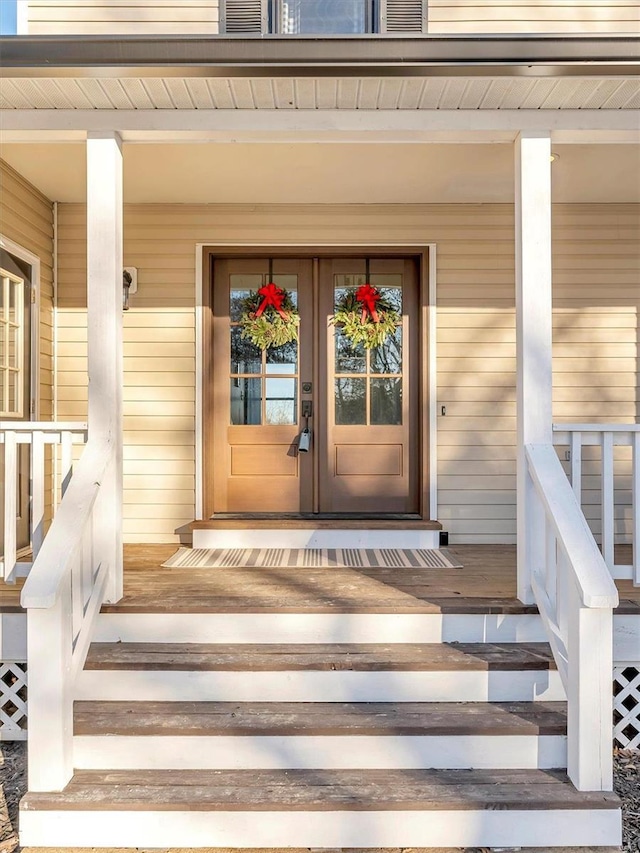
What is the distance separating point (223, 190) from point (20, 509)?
2480 mm

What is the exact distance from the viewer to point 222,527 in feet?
→ 13.2

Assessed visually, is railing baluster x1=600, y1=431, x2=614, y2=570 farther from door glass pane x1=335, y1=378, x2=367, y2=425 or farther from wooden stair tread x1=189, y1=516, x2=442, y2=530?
door glass pane x1=335, y1=378, x2=367, y2=425

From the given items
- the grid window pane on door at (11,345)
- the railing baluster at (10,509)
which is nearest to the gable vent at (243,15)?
the grid window pane on door at (11,345)

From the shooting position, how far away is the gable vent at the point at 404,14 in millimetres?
3443

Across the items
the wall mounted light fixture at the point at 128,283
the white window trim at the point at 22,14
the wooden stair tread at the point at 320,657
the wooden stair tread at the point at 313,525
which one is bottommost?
the wooden stair tread at the point at 320,657

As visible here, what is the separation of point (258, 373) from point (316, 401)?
47 cm

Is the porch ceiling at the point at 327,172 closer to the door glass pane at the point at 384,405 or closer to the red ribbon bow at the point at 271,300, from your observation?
the red ribbon bow at the point at 271,300

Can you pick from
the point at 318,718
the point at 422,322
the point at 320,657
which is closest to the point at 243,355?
the point at 422,322

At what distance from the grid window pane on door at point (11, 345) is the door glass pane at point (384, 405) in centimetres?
238

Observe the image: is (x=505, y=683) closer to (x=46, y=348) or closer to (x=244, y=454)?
(x=244, y=454)

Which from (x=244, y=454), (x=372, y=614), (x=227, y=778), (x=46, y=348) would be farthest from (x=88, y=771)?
(x=46, y=348)

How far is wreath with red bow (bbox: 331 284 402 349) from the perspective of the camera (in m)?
4.35

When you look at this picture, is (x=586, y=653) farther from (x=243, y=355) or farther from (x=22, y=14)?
(x=22, y=14)

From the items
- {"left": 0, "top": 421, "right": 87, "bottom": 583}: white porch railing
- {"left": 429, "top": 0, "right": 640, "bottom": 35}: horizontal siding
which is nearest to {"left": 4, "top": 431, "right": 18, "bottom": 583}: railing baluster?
{"left": 0, "top": 421, "right": 87, "bottom": 583}: white porch railing
